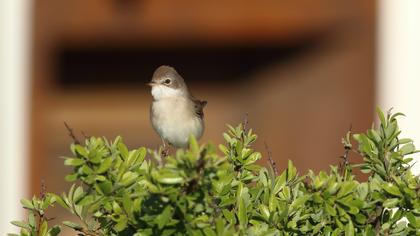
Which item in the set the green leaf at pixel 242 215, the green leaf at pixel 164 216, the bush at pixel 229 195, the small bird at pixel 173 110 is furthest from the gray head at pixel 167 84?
the green leaf at pixel 164 216

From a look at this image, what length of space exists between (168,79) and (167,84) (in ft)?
0.24

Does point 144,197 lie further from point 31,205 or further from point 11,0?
point 11,0

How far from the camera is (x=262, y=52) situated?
13648 millimetres

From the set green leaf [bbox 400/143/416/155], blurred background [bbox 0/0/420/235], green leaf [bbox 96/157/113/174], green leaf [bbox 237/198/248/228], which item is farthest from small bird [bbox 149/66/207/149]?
blurred background [bbox 0/0/420/235]

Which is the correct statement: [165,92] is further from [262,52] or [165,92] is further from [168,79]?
[262,52]

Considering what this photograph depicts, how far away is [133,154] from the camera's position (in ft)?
11.1

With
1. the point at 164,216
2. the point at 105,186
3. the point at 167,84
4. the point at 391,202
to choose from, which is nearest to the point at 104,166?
the point at 105,186

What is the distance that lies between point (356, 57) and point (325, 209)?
8.69 m

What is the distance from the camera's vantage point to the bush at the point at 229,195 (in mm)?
2994

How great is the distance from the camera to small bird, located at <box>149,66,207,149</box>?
6.19 metres

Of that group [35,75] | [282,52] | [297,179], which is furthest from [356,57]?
[297,179]

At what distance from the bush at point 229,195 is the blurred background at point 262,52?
293 inches

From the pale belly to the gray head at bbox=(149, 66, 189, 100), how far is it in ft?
0.20

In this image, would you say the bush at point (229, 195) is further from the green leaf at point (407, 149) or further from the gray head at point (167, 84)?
the gray head at point (167, 84)
